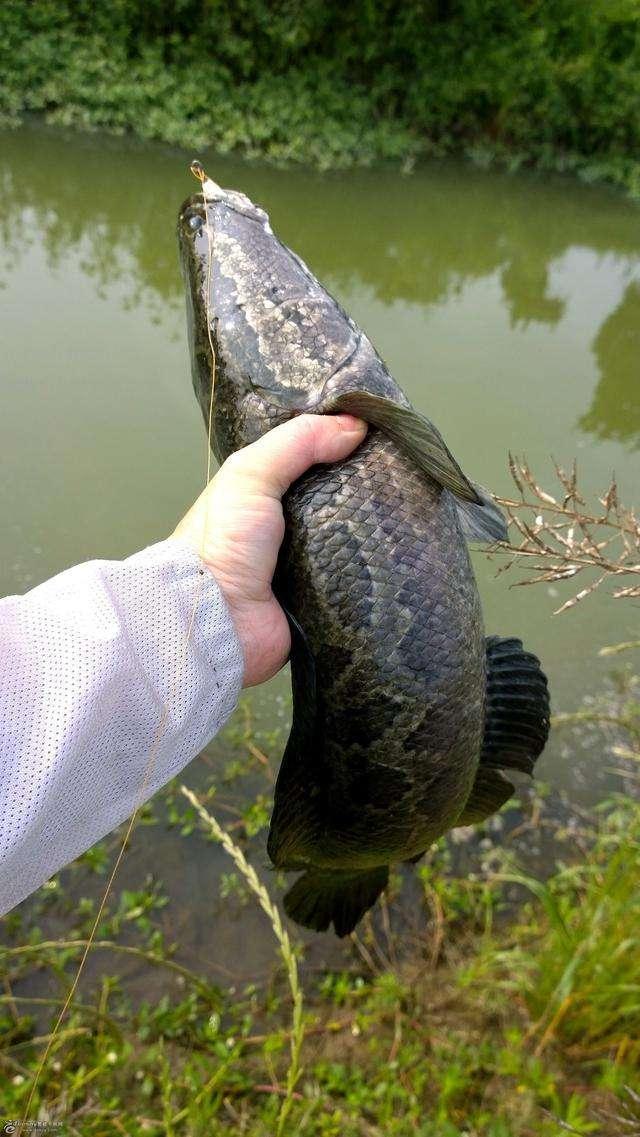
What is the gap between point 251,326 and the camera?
199 centimetres

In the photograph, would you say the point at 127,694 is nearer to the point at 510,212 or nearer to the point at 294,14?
the point at 510,212

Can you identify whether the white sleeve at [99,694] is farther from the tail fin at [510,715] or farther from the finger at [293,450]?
the tail fin at [510,715]

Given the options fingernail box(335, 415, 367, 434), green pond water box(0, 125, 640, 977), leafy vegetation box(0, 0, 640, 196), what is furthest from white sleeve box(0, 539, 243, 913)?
leafy vegetation box(0, 0, 640, 196)

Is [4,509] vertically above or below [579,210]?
below

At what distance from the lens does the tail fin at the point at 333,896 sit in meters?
1.88

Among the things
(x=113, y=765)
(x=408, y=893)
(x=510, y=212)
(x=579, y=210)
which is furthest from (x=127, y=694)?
(x=579, y=210)

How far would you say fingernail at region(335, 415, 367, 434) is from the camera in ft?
5.69

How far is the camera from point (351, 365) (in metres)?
1.88

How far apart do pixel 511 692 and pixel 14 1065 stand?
1.80m

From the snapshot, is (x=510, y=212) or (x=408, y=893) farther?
(x=510, y=212)

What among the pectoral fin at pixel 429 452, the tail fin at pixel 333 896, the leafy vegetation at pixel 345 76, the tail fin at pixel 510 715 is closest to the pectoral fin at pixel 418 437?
the pectoral fin at pixel 429 452

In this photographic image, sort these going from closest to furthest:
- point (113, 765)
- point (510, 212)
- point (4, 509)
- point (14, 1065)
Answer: point (113, 765) → point (14, 1065) → point (4, 509) → point (510, 212)

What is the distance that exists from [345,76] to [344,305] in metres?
7.74

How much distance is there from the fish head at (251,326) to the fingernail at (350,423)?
4.5 inches
